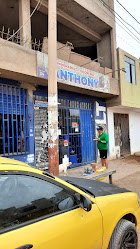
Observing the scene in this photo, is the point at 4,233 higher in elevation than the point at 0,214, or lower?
lower

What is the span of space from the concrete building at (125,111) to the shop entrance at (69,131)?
1.71 meters

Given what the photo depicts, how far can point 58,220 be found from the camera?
1.55m

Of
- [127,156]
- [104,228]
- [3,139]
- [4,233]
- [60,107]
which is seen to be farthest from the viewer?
[127,156]

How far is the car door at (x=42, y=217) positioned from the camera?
133 centimetres

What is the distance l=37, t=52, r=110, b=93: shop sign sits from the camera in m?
5.56

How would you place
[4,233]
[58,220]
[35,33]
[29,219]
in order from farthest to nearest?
[35,33]
[58,220]
[29,219]
[4,233]

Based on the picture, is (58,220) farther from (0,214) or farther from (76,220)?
(0,214)

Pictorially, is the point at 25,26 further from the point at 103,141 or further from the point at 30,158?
the point at 103,141

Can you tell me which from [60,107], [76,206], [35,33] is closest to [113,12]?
[35,33]

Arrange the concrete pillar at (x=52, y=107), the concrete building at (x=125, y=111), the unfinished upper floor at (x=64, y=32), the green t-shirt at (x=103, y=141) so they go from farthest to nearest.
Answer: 1. the concrete building at (x=125, y=111)
2. the green t-shirt at (x=103, y=141)
3. the unfinished upper floor at (x=64, y=32)
4. the concrete pillar at (x=52, y=107)

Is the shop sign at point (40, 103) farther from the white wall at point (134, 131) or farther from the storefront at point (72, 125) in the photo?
the white wall at point (134, 131)

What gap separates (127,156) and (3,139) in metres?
8.28

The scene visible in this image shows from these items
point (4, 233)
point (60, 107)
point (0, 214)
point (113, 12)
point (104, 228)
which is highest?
point (113, 12)

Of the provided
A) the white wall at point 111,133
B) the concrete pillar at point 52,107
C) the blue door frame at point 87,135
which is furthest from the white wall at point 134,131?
the concrete pillar at point 52,107
